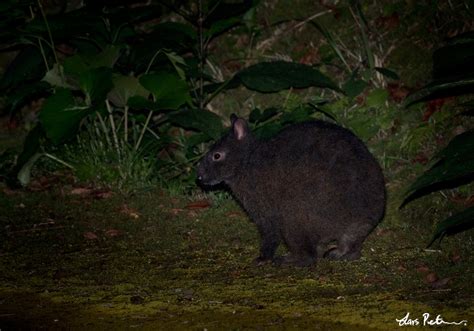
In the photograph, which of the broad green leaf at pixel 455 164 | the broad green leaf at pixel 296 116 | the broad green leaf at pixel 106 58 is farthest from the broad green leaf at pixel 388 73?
the broad green leaf at pixel 455 164

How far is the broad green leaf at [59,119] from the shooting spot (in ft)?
25.1

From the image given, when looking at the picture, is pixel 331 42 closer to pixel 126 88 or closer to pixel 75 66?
pixel 126 88

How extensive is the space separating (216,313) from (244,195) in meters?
2.09

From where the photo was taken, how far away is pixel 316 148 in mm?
6047

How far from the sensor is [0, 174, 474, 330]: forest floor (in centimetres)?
442

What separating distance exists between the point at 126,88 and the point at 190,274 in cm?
298

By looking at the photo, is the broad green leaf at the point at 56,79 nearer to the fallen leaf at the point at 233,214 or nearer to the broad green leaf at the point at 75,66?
the broad green leaf at the point at 75,66

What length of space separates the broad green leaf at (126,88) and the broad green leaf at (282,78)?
1089mm

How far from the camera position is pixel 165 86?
7746mm

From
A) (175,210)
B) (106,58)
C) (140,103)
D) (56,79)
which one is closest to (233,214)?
(175,210)

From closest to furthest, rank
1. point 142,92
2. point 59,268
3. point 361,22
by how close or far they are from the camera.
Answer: point 59,268, point 142,92, point 361,22

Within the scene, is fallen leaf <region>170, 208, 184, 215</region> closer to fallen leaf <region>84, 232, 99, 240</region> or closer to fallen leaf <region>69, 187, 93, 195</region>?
fallen leaf <region>84, 232, 99, 240</region>

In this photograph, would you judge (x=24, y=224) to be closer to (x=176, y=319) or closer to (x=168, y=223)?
(x=168, y=223)

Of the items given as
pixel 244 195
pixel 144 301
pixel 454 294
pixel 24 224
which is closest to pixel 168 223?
pixel 244 195
